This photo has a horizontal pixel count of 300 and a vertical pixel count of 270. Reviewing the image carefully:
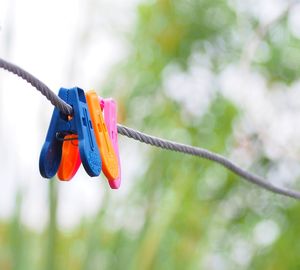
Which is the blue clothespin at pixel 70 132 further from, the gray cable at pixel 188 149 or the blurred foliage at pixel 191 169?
the blurred foliage at pixel 191 169

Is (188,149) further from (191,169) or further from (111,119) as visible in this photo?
(191,169)

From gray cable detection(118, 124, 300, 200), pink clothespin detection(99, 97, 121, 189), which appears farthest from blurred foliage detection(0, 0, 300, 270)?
pink clothespin detection(99, 97, 121, 189)

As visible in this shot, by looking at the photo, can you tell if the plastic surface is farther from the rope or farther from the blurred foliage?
the blurred foliage

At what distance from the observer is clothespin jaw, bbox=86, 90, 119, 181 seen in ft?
2.46

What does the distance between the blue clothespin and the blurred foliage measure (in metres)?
1.44

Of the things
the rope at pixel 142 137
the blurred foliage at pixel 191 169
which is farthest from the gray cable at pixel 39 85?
the blurred foliage at pixel 191 169

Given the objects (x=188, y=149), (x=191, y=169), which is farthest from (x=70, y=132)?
(x=191, y=169)

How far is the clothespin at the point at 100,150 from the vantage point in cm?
75

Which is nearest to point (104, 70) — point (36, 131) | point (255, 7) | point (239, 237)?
point (255, 7)

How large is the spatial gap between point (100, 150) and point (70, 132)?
4cm

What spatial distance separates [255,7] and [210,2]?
0.28m

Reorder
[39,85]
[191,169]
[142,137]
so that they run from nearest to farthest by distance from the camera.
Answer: [39,85], [142,137], [191,169]

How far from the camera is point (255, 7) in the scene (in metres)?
3.39

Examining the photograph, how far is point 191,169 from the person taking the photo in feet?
8.71
